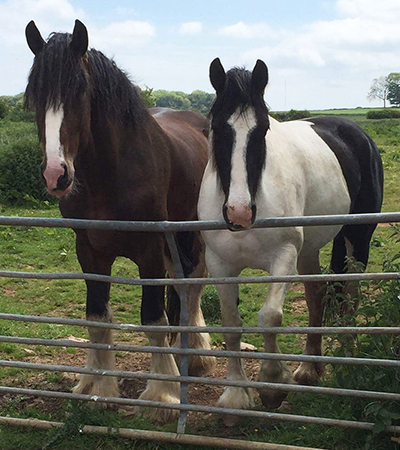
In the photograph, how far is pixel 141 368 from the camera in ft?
15.6

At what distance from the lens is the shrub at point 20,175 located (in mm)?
12391

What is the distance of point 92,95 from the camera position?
3672mm

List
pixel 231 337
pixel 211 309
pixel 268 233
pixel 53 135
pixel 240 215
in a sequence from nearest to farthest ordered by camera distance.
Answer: pixel 240 215 < pixel 53 135 < pixel 268 233 < pixel 231 337 < pixel 211 309

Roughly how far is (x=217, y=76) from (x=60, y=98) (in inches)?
33.1

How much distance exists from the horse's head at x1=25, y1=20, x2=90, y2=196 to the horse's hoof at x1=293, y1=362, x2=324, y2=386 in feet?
7.05

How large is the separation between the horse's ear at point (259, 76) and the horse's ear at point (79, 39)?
37.3 inches

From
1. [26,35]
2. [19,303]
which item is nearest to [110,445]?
[26,35]

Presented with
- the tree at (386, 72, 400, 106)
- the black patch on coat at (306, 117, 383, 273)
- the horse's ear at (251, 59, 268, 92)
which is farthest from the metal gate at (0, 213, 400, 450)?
the tree at (386, 72, 400, 106)

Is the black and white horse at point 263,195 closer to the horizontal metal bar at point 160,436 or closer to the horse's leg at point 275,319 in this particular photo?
the horse's leg at point 275,319

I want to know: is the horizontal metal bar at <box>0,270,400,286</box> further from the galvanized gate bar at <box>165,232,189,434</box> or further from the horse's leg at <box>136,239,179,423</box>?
the horse's leg at <box>136,239,179,423</box>

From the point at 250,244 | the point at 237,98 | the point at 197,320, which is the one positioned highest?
the point at 237,98

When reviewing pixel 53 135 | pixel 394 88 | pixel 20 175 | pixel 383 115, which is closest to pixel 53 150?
pixel 53 135

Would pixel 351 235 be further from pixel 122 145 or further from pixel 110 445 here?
pixel 110 445

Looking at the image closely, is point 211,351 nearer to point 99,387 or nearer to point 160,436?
point 160,436
